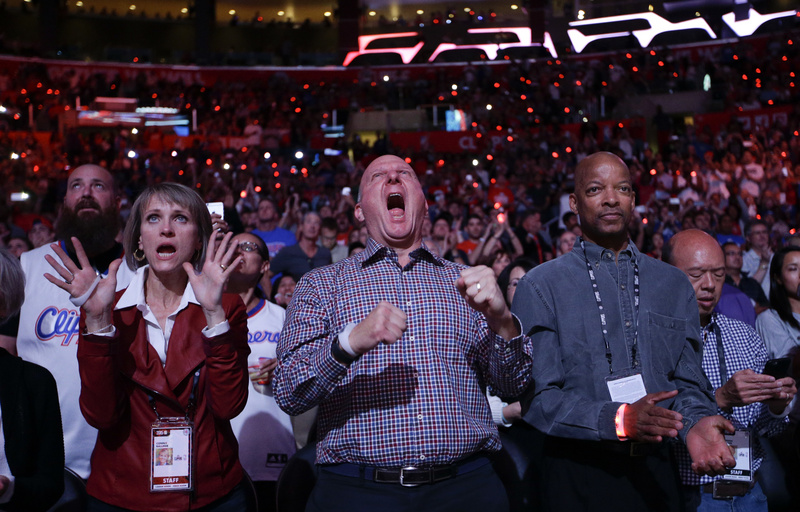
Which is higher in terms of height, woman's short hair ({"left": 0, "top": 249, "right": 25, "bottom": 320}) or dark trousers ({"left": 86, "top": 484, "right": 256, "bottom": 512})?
woman's short hair ({"left": 0, "top": 249, "right": 25, "bottom": 320})

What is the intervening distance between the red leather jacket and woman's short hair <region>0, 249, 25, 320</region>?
0.66ft

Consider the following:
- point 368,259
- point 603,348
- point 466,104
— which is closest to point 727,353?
point 603,348

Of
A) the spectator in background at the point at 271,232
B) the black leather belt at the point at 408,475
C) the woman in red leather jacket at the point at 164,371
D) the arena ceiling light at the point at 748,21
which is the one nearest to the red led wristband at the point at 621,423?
the black leather belt at the point at 408,475

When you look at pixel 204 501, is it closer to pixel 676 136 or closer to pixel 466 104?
pixel 676 136

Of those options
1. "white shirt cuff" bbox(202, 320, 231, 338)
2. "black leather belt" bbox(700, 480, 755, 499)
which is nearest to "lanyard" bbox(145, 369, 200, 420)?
"white shirt cuff" bbox(202, 320, 231, 338)

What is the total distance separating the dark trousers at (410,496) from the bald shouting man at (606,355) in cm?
29

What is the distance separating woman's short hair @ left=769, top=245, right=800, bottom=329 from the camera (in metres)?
3.88

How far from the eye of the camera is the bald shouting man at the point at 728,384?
276 cm

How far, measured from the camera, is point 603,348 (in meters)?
2.62

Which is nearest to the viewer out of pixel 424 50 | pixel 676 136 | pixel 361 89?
pixel 676 136

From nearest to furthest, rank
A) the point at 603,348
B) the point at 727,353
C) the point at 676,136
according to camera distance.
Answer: the point at 603,348 → the point at 727,353 → the point at 676,136

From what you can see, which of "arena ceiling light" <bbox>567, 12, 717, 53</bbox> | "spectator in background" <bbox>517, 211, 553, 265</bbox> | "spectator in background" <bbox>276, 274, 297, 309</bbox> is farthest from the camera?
"arena ceiling light" <bbox>567, 12, 717, 53</bbox>

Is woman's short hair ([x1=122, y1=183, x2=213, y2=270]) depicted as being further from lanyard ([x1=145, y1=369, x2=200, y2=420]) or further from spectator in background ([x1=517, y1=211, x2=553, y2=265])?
spectator in background ([x1=517, y1=211, x2=553, y2=265])

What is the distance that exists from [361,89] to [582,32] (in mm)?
6440
